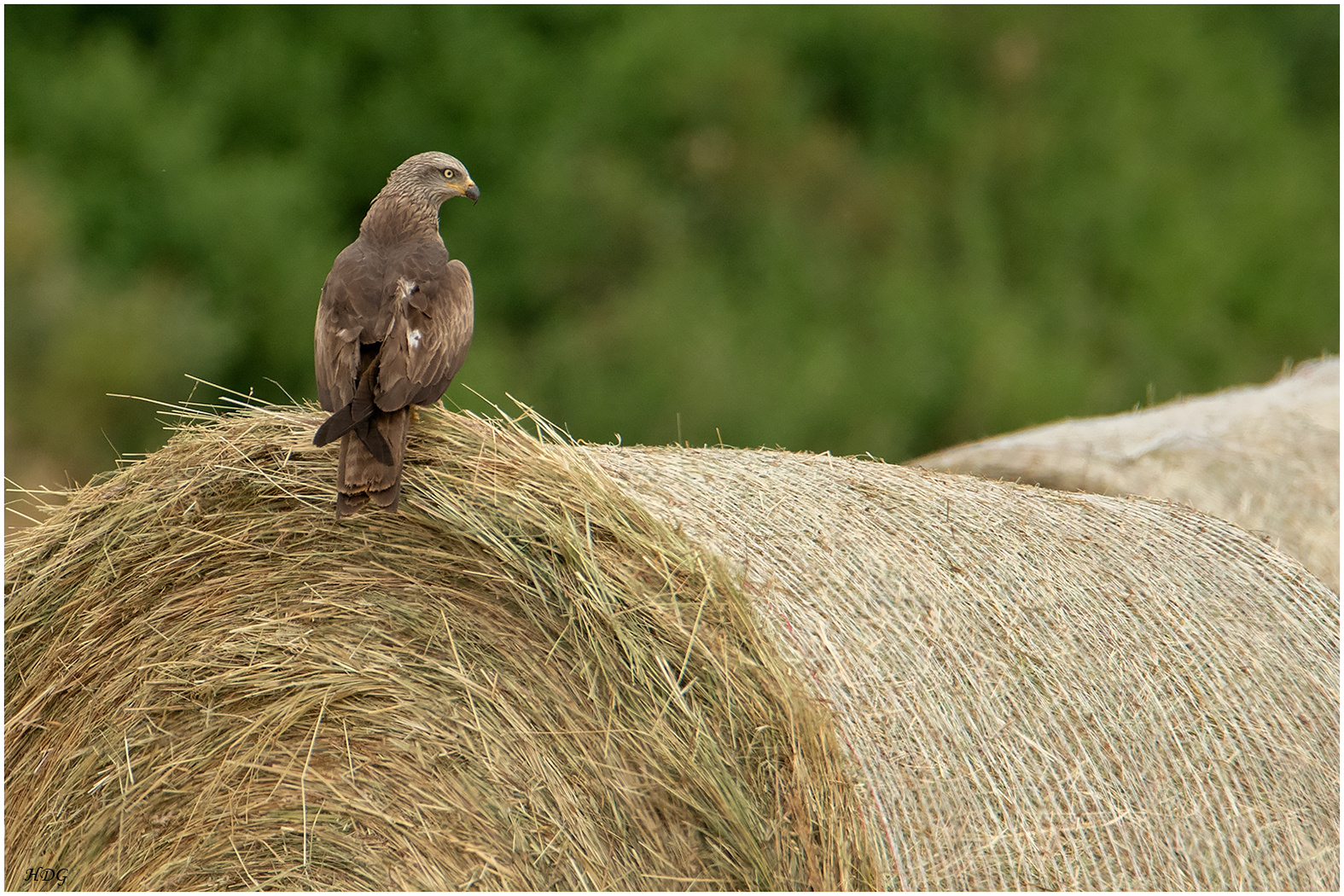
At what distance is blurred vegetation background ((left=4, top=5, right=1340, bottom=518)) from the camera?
926cm

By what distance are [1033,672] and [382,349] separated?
1483 mm

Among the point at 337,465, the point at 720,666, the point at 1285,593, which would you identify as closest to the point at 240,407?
the point at 337,465

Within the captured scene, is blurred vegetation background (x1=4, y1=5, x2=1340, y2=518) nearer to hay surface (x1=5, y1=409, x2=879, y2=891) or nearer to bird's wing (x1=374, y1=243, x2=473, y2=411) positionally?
hay surface (x1=5, y1=409, x2=879, y2=891)

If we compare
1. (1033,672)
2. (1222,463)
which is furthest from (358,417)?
(1222,463)

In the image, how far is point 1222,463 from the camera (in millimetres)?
4547

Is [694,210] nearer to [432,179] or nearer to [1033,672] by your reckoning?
[432,179]

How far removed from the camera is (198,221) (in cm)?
923

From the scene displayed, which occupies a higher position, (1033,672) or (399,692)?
(1033,672)

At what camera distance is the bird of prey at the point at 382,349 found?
8.35ft

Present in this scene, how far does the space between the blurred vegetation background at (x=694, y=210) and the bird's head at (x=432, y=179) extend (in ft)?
18.4

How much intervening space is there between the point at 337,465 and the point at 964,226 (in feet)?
35.1

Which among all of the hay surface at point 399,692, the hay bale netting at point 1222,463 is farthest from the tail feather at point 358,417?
the hay bale netting at point 1222,463

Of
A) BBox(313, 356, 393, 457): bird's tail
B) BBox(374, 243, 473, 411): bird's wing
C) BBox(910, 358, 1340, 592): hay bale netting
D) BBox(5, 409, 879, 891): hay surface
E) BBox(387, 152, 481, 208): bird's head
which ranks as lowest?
BBox(5, 409, 879, 891): hay surface

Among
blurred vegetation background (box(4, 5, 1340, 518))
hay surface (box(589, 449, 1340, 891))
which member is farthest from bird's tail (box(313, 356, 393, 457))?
blurred vegetation background (box(4, 5, 1340, 518))
